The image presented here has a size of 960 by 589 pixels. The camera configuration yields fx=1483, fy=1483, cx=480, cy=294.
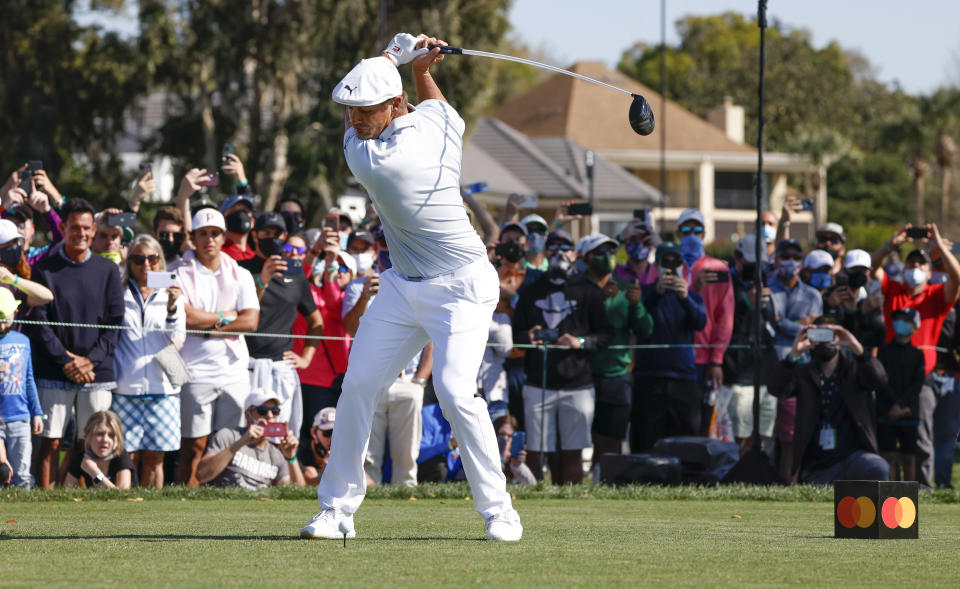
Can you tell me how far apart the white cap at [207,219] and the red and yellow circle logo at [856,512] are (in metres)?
5.74

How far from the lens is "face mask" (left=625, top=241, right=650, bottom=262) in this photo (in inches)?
546

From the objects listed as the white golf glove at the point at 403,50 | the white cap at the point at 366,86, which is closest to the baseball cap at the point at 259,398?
the white golf glove at the point at 403,50

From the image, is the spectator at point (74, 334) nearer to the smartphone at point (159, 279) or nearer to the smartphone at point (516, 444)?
the smartphone at point (159, 279)

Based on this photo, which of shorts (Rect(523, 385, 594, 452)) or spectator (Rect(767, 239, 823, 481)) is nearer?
shorts (Rect(523, 385, 594, 452))

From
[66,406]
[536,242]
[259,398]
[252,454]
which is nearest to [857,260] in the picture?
[536,242]

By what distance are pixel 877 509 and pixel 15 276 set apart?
6183mm

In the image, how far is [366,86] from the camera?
671 cm

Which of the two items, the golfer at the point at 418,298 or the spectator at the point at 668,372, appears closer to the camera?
the golfer at the point at 418,298

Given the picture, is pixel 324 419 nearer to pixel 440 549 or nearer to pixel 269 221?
pixel 269 221

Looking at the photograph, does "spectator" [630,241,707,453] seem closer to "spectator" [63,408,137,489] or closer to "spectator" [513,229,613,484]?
"spectator" [513,229,613,484]

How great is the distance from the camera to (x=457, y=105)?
37.1 m

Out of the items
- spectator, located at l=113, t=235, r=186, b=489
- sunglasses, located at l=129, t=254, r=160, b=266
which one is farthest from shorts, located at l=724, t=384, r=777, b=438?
sunglasses, located at l=129, t=254, r=160, b=266

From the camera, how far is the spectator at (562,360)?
12.5 meters

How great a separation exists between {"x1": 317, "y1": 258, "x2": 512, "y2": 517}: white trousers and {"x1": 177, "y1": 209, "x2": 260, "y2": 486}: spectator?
4295 millimetres
